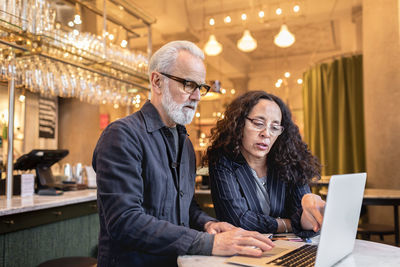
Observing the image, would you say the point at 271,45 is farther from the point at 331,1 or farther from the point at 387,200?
the point at 387,200

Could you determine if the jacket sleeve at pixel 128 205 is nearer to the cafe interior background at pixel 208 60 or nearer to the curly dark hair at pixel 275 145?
the curly dark hair at pixel 275 145

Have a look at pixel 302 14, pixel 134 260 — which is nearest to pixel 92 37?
pixel 134 260

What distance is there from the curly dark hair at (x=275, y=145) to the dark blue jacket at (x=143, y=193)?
1.12 feet

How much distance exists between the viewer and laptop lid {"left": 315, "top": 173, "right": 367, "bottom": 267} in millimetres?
972

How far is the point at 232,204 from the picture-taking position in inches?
68.6

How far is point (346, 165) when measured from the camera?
5965mm

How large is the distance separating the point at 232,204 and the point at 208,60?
7903 mm

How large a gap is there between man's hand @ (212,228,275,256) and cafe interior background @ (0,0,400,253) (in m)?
1.18

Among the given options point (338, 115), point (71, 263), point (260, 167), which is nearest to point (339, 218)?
point (260, 167)

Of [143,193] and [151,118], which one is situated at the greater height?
[151,118]

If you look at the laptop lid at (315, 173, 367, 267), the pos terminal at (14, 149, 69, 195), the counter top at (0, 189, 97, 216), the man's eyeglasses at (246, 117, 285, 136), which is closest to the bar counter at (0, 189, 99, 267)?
the counter top at (0, 189, 97, 216)

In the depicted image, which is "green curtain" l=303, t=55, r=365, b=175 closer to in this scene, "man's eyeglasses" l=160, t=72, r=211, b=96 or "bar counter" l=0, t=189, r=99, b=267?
"bar counter" l=0, t=189, r=99, b=267

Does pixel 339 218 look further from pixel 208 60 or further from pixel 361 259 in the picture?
pixel 208 60

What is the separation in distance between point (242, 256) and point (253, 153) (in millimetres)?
803
